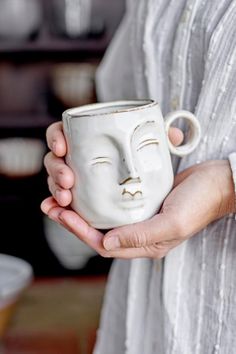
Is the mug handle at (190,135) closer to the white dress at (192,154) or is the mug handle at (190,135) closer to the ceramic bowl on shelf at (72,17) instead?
the white dress at (192,154)

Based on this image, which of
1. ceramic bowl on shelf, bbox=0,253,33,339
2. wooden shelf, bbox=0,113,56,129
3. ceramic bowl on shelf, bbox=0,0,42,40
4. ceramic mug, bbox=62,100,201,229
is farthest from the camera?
wooden shelf, bbox=0,113,56,129

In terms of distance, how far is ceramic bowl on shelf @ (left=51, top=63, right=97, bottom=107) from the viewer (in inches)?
93.9

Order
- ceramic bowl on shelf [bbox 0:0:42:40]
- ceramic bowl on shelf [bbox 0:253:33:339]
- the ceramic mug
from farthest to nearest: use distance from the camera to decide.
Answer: ceramic bowl on shelf [bbox 0:0:42:40], ceramic bowl on shelf [bbox 0:253:33:339], the ceramic mug

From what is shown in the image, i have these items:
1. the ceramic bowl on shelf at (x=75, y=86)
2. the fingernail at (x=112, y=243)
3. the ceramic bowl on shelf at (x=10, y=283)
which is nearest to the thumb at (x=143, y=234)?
the fingernail at (x=112, y=243)

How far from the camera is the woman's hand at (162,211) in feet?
2.05

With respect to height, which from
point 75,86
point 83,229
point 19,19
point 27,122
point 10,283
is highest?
point 83,229

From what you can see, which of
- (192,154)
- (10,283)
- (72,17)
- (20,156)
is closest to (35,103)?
(20,156)

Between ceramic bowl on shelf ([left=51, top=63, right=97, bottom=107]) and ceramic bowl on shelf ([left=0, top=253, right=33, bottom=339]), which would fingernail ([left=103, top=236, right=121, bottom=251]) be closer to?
ceramic bowl on shelf ([left=0, top=253, right=33, bottom=339])

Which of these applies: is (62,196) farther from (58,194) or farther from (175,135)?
(175,135)

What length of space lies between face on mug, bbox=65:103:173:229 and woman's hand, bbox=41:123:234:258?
12 millimetres

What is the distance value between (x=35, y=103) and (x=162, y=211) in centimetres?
198

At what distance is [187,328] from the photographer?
2.37 feet

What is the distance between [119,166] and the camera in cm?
62

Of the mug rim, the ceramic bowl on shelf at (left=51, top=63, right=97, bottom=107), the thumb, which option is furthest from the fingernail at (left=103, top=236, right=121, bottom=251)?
the ceramic bowl on shelf at (left=51, top=63, right=97, bottom=107)
